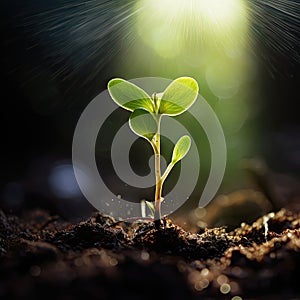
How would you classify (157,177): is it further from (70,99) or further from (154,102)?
(70,99)

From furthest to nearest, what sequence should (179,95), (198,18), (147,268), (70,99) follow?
1. (70,99)
2. (198,18)
3. (179,95)
4. (147,268)

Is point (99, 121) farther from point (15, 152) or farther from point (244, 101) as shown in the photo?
point (244, 101)

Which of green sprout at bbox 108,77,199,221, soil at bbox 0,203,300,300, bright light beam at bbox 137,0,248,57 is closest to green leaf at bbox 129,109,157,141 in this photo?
green sprout at bbox 108,77,199,221

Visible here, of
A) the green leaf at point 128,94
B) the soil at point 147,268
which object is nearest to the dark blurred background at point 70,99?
the green leaf at point 128,94

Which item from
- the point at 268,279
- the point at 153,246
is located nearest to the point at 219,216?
the point at 153,246

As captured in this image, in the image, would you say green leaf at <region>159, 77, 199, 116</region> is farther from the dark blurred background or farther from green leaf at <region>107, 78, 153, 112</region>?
the dark blurred background

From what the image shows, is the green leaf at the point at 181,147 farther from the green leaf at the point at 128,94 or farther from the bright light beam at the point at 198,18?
the bright light beam at the point at 198,18

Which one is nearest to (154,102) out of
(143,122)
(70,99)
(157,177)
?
(143,122)
